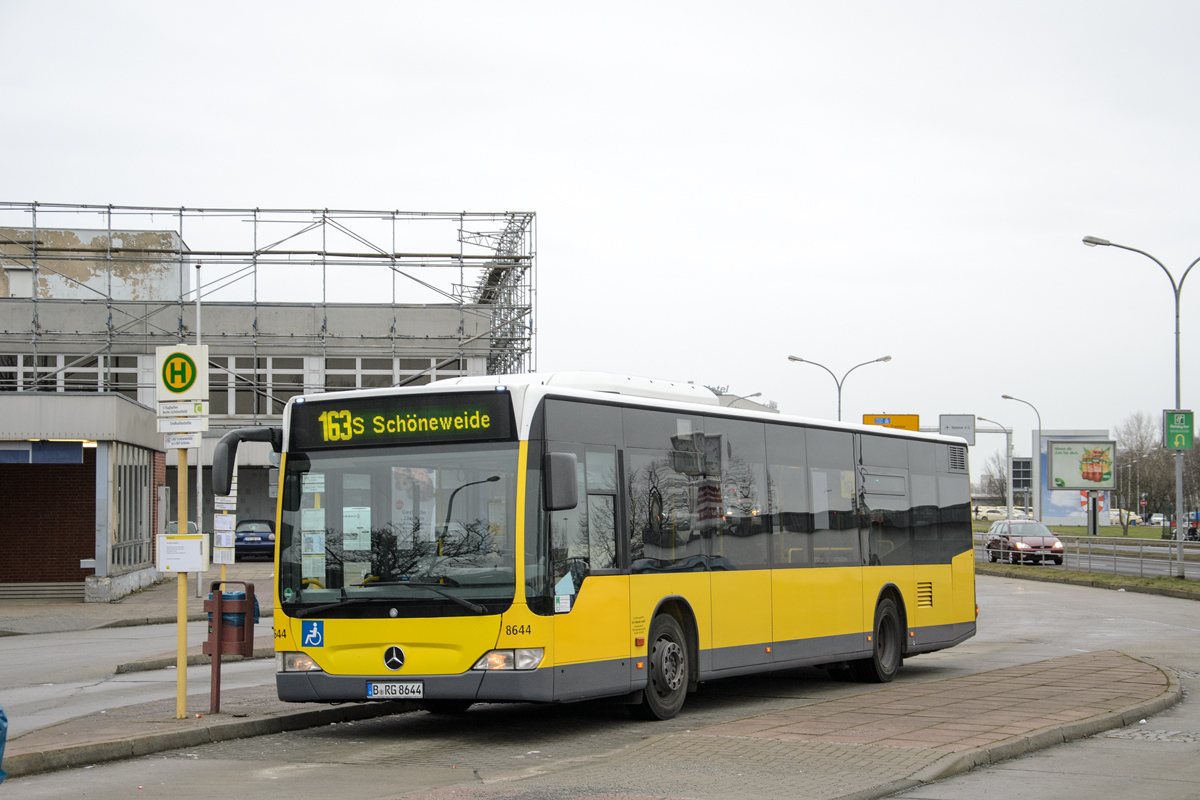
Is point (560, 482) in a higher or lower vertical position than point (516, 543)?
higher

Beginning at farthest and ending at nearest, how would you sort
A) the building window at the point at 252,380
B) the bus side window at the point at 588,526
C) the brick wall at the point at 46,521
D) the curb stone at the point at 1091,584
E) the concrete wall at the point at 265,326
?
the building window at the point at 252,380 < the concrete wall at the point at 265,326 < the curb stone at the point at 1091,584 < the brick wall at the point at 46,521 < the bus side window at the point at 588,526

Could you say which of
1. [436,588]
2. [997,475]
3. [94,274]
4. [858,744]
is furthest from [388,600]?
[997,475]

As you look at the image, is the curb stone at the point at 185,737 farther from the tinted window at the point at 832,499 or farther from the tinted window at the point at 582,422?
the tinted window at the point at 832,499

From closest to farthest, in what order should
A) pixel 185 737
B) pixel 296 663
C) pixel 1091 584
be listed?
→ pixel 185 737
pixel 296 663
pixel 1091 584

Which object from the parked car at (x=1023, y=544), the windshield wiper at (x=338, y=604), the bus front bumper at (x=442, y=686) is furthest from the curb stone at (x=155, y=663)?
the parked car at (x=1023, y=544)

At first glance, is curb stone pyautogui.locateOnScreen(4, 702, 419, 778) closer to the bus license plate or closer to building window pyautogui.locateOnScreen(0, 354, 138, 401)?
the bus license plate

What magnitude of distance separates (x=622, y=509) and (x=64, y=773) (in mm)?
4745

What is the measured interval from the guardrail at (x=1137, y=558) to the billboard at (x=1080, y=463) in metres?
18.7

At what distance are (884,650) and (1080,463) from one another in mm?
56493

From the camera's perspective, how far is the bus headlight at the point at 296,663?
35.2 feet

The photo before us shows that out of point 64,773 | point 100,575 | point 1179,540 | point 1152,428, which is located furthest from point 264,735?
point 1152,428

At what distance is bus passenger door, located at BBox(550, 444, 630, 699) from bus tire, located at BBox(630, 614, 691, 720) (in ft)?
1.52

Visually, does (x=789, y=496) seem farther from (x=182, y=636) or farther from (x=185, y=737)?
(x=185, y=737)

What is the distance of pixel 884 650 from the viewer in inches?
620
